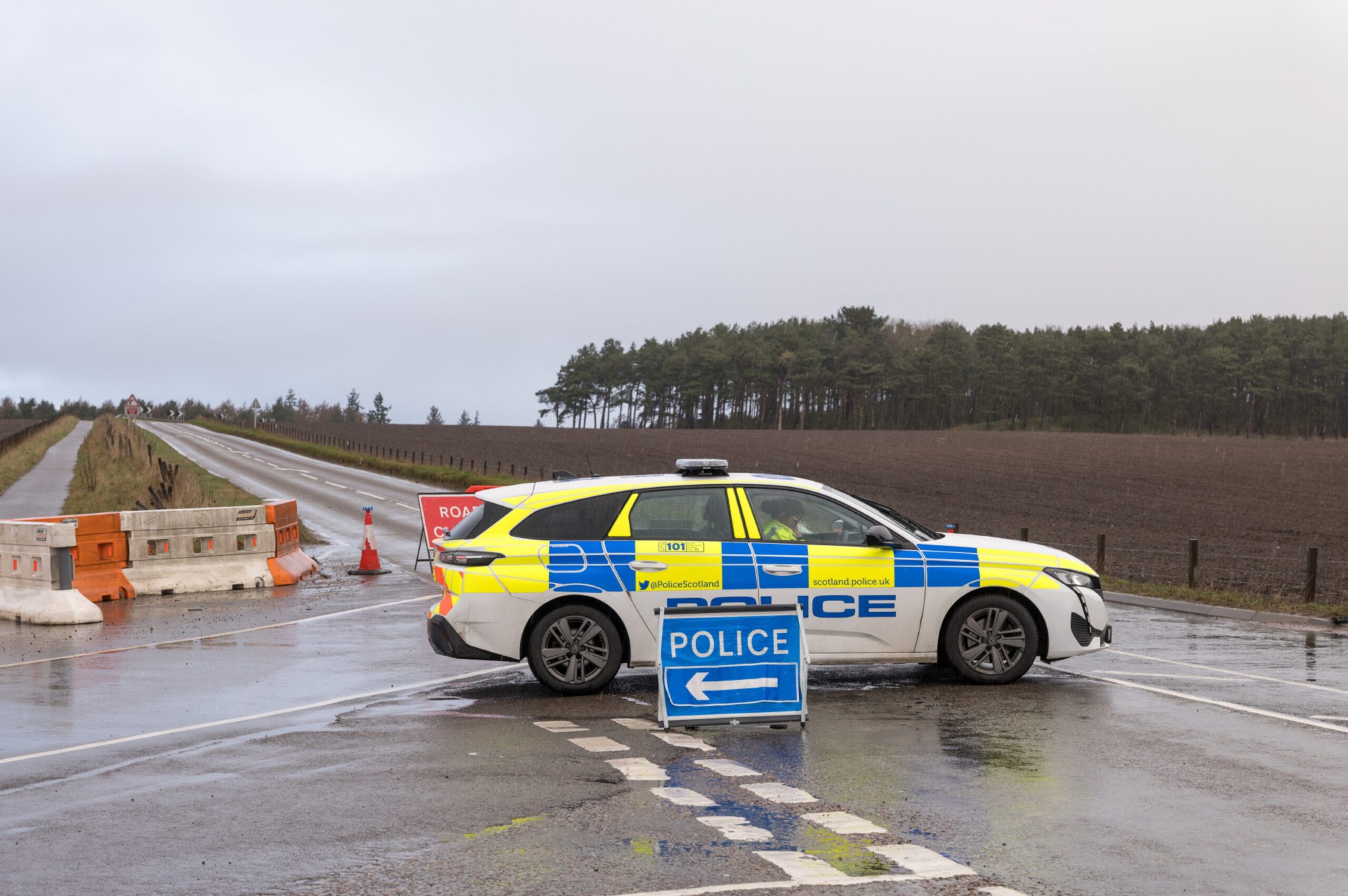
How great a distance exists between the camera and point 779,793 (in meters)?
6.89

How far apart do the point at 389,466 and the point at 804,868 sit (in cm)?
5704

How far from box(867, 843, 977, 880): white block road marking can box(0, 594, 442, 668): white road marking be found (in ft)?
29.3

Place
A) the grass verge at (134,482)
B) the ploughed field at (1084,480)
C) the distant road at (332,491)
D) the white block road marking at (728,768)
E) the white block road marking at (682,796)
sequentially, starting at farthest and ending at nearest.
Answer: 1. the grass verge at (134,482)
2. the distant road at (332,491)
3. the ploughed field at (1084,480)
4. the white block road marking at (728,768)
5. the white block road marking at (682,796)

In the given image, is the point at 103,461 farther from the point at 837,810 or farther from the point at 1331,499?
the point at 837,810

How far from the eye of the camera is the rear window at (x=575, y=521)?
9.90 metres

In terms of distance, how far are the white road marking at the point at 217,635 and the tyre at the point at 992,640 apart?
25.1 feet

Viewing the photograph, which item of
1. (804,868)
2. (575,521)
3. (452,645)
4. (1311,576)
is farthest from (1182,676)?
(1311,576)

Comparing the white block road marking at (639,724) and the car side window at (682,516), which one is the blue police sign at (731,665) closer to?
the white block road marking at (639,724)

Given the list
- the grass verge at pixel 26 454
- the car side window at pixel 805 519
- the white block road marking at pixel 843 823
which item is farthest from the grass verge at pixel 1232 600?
the grass verge at pixel 26 454

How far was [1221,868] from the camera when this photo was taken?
5559mm

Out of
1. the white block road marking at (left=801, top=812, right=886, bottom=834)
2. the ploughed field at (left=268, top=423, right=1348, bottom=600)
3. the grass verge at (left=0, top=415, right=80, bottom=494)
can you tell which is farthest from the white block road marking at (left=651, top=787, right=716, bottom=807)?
the grass verge at (left=0, top=415, right=80, bottom=494)

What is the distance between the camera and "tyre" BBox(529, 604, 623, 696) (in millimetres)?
9734

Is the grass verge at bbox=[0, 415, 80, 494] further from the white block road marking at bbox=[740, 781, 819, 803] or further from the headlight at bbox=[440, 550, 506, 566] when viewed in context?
the white block road marking at bbox=[740, 781, 819, 803]

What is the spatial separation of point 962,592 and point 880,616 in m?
0.71
